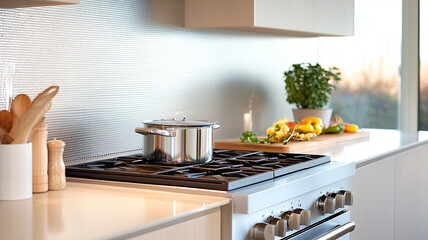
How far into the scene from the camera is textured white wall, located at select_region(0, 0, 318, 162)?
6.01ft

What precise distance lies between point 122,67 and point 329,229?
94 cm

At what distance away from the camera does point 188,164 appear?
1760mm

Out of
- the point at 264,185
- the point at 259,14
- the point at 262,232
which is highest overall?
the point at 259,14

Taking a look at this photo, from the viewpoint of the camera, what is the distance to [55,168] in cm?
158

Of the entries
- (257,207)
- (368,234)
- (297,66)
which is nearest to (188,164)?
(257,207)

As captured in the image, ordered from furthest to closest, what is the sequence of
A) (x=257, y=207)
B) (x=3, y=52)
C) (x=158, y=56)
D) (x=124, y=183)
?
(x=158, y=56), (x=3, y=52), (x=124, y=183), (x=257, y=207)

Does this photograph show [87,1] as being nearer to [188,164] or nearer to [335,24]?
[188,164]

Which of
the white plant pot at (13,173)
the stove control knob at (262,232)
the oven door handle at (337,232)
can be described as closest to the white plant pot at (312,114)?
the oven door handle at (337,232)

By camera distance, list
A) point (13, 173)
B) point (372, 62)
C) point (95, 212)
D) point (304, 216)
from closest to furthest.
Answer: point (95, 212)
point (13, 173)
point (304, 216)
point (372, 62)

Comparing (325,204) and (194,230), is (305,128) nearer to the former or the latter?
(325,204)

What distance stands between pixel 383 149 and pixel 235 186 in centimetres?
128

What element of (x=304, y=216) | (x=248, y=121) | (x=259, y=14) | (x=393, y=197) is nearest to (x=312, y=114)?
(x=248, y=121)

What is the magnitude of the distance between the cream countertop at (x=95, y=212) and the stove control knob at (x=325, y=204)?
50cm

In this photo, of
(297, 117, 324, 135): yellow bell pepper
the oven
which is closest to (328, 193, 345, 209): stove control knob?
the oven
